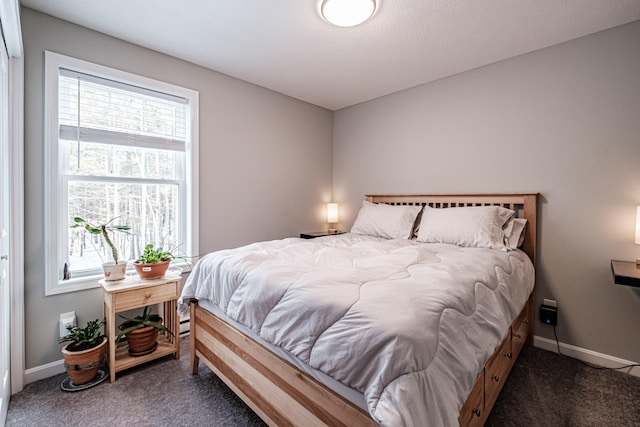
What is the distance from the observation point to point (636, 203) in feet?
6.70

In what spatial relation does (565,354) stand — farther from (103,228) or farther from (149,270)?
(103,228)

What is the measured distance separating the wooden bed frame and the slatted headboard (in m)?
0.65

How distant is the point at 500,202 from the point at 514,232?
1.17 ft

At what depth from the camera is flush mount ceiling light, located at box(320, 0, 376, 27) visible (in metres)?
1.84

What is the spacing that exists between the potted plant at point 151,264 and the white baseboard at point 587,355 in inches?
124

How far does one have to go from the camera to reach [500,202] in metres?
2.60

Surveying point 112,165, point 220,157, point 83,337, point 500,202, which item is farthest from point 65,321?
point 500,202

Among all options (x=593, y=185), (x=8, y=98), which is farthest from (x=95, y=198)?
(x=593, y=185)

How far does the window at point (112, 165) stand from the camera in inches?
80.3

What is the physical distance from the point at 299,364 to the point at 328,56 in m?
2.49

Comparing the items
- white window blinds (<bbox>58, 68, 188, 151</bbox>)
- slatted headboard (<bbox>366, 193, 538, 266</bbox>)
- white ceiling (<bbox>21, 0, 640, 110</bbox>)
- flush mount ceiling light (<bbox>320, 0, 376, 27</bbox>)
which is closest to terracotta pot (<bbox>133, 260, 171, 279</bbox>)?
white window blinds (<bbox>58, 68, 188, 151</bbox>)

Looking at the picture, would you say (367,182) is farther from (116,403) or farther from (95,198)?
(116,403)

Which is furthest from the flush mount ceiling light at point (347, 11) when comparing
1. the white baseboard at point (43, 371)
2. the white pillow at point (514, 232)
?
the white baseboard at point (43, 371)

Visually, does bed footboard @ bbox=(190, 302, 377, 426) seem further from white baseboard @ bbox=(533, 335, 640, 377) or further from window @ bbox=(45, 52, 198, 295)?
white baseboard @ bbox=(533, 335, 640, 377)
